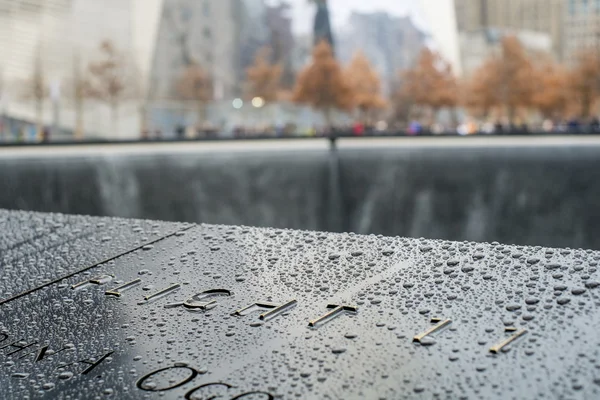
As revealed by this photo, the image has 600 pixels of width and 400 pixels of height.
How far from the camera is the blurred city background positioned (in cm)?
2116

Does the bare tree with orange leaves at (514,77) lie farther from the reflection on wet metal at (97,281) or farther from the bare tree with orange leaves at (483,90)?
the reflection on wet metal at (97,281)

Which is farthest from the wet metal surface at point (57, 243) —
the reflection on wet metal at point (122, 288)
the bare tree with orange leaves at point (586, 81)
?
the bare tree with orange leaves at point (586, 81)

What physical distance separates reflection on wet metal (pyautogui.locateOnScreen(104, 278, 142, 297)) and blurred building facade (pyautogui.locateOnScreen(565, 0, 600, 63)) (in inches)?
803

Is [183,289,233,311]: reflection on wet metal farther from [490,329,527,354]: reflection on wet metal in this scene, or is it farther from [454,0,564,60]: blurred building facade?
[454,0,564,60]: blurred building facade

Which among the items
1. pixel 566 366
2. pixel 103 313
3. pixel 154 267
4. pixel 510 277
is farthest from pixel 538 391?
pixel 154 267

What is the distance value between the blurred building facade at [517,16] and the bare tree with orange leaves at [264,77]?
257 inches

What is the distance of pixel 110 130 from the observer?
902 inches

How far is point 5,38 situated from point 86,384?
2298 centimetres

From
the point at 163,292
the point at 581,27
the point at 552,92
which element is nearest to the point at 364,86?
the point at 552,92

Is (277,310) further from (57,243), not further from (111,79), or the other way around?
(111,79)

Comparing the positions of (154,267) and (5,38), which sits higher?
(5,38)

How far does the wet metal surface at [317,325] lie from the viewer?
3.78ft

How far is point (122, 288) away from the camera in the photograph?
1.73 meters

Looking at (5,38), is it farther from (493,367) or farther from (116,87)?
(493,367)
